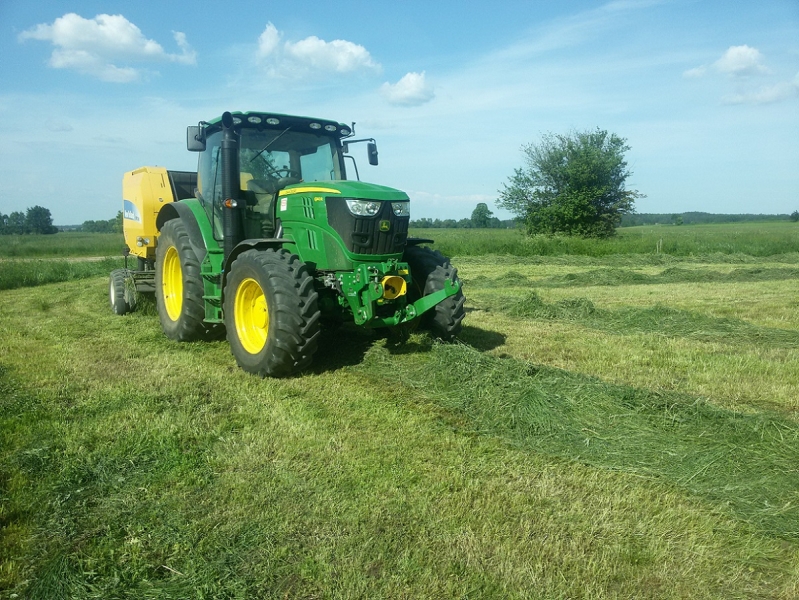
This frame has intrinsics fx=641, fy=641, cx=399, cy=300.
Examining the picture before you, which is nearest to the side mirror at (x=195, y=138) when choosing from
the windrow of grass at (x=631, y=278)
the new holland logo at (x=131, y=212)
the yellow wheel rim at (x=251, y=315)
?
the yellow wheel rim at (x=251, y=315)

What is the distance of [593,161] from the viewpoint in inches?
1401

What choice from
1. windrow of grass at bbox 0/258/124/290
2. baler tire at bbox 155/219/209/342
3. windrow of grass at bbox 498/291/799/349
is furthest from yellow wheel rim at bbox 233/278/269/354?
windrow of grass at bbox 0/258/124/290

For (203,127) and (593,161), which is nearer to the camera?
(203,127)

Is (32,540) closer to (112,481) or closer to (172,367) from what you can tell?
(112,481)

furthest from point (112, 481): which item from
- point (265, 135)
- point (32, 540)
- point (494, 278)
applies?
point (494, 278)

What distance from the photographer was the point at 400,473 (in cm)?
389

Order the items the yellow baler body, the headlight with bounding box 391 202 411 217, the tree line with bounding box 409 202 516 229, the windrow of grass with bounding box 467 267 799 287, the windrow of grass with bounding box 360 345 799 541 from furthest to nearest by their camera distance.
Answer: the tree line with bounding box 409 202 516 229
the windrow of grass with bounding box 467 267 799 287
the yellow baler body
the headlight with bounding box 391 202 411 217
the windrow of grass with bounding box 360 345 799 541

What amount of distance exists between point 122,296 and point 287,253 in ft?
16.0

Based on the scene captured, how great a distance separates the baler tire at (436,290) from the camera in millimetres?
6758

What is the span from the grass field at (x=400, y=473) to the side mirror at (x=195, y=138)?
2.26m

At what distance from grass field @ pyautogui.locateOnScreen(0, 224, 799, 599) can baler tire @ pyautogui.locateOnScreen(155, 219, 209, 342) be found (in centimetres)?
26

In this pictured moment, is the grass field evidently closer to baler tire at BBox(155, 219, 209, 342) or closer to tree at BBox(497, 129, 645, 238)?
baler tire at BBox(155, 219, 209, 342)

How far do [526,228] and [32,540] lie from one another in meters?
36.4

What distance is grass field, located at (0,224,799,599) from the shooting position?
290 cm
